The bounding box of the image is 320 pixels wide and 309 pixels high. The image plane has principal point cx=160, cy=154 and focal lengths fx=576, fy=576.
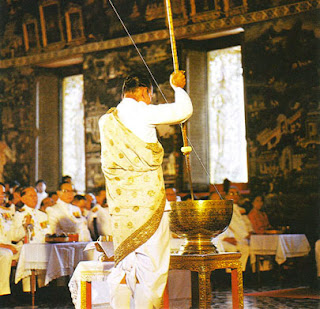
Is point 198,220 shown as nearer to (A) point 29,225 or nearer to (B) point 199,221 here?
(B) point 199,221

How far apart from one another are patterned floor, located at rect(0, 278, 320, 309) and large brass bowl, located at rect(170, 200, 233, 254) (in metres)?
2.18

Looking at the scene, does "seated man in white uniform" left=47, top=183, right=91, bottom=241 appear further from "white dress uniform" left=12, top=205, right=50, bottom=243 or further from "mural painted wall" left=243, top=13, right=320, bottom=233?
"mural painted wall" left=243, top=13, right=320, bottom=233

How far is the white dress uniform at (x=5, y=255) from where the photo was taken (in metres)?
7.11

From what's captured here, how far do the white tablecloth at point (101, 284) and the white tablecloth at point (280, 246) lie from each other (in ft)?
7.93

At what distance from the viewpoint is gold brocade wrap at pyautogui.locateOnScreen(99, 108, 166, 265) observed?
12.8ft

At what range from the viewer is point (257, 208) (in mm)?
11227

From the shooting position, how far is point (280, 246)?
902 centimetres

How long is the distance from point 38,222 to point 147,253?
5.50 m

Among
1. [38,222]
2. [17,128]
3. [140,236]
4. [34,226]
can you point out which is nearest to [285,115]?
[38,222]

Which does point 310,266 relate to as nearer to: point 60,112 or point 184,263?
point 184,263

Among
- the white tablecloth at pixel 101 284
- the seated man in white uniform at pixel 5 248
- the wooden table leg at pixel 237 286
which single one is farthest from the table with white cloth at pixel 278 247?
the wooden table leg at pixel 237 286

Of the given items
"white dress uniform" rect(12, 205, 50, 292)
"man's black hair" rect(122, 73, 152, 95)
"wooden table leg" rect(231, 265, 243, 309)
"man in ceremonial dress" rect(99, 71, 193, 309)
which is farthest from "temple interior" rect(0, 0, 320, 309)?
"man's black hair" rect(122, 73, 152, 95)

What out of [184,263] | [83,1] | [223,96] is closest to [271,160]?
[223,96]

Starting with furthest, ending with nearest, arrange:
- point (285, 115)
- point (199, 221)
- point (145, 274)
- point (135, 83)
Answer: point (285, 115) → point (199, 221) → point (135, 83) → point (145, 274)
